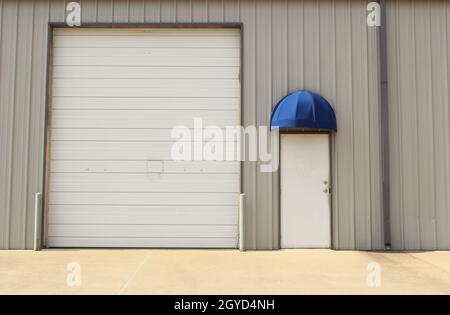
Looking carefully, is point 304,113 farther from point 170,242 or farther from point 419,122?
point 170,242

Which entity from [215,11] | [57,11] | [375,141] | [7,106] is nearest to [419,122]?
[375,141]

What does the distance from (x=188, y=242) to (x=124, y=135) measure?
2490 millimetres

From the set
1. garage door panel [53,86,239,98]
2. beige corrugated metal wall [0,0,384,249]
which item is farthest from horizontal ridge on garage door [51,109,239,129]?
beige corrugated metal wall [0,0,384,249]

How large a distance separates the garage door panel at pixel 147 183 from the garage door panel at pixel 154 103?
136 centimetres

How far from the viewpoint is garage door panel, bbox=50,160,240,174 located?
8.09 metres

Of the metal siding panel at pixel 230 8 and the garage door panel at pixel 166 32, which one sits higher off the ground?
the metal siding panel at pixel 230 8

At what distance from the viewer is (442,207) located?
311 inches

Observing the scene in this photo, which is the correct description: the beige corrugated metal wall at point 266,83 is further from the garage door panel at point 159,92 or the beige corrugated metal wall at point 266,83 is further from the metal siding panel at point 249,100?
the garage door panel at point 159,92

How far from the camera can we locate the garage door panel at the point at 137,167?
809cm

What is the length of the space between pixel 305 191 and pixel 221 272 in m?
2.67

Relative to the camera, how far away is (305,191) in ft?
25.9

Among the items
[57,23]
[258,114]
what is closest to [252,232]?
[258,114]

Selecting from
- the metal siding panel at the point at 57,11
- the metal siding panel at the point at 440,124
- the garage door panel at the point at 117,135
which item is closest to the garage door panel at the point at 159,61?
the metal siding panel at the point at 57,11
